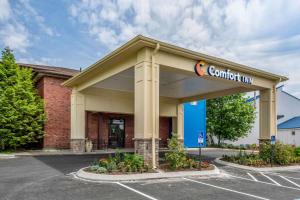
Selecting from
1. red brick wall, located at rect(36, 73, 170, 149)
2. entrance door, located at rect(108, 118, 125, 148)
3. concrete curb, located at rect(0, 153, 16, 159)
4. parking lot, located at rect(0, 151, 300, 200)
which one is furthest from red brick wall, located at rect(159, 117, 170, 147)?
parking lot, located at rect(0, 151, 300, 200)

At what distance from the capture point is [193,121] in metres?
27.8

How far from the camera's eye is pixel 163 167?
11.7 metres

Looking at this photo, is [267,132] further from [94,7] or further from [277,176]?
[94,7]

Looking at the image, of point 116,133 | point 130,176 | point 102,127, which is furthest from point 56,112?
point 130,176

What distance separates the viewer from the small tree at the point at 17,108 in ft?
61.3

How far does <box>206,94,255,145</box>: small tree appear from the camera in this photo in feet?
101

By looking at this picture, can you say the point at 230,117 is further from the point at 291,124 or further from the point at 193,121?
the point at 291,124

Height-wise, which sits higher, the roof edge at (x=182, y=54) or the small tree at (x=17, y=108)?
the roof edge at (x=182, y=54)

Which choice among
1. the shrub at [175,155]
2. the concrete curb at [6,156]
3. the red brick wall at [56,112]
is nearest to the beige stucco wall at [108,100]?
the red brick wall at [56,112]

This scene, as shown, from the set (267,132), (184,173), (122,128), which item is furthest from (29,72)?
(267,132)

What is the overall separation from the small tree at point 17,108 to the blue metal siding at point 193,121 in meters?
13.5

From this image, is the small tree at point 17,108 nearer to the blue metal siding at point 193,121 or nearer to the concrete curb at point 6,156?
the concrete curb at point 6,156

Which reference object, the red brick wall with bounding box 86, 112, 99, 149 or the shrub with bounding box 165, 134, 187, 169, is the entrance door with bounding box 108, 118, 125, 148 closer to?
the red brick wall with bounding box 86, 112, 99, 149

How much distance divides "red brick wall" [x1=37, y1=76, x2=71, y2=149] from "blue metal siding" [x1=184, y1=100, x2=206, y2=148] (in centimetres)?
1138
